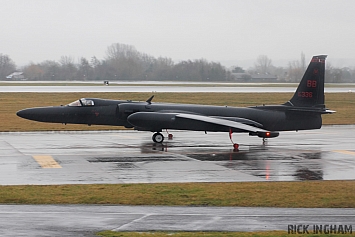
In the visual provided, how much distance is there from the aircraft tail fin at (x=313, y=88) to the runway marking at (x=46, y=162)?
40.3 ft

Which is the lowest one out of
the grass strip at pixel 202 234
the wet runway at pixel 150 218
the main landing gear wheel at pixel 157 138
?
the main landing gear wheel at pixel 157 138

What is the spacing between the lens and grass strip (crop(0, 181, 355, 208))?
13.9 metres

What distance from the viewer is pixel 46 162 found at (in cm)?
2084

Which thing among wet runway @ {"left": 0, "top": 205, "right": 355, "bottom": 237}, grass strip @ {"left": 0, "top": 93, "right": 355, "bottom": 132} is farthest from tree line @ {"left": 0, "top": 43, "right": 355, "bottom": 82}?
wet runway @ {"left": 0, "top": 205, "right": 355, "bottom": 237}

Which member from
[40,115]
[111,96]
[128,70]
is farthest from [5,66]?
[40,115]

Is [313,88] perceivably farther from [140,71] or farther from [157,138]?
[140,71]

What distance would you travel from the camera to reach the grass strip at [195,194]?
13.9 metres

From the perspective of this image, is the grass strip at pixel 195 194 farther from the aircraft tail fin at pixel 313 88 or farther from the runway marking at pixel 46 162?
the aircraft tail fin at pixel 313 88

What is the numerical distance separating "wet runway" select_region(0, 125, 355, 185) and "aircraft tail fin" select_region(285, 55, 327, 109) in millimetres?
1863

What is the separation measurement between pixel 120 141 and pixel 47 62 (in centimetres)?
16676

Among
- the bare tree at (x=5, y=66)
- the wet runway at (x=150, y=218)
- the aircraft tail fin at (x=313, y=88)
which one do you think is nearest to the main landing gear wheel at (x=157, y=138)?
the aircraft tail fin at (x=313, y=88)

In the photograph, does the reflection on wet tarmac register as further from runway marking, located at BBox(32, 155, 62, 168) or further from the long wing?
runway marking, located at BBox(32, 155, 62, 168)

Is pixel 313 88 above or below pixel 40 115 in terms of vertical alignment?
above

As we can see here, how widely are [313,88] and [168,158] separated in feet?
30.5
